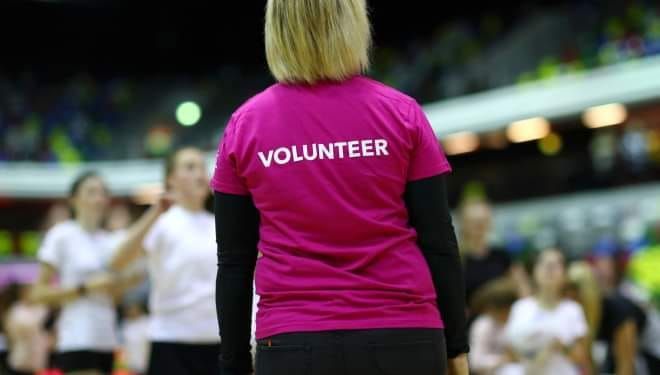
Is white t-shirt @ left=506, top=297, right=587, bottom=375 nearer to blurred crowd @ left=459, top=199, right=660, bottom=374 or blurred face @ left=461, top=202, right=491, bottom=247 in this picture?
blurred crowd @ left=459, top=199, right=660, bottom=374

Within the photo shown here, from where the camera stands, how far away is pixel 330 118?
204 centimetres

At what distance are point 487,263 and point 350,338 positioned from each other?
13.9 ft

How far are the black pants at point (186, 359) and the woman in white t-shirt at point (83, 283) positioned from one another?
115 centimetres

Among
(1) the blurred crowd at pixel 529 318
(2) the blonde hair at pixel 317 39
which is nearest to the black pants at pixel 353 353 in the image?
(2) the blonde hair at pixel 317 39

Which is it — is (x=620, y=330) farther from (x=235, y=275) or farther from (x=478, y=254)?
(x=235, y=275)

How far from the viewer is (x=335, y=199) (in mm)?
1992

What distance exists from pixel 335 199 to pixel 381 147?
0.48 ft

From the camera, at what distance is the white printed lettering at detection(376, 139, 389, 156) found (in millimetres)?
2012

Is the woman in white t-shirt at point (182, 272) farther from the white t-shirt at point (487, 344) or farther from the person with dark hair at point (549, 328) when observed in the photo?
the person with dark hair at point (549, 328)

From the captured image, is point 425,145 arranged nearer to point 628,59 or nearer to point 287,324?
point 287,324

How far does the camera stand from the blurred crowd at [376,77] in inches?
729

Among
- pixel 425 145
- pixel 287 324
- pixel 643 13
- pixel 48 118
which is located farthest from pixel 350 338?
pixel 48 118

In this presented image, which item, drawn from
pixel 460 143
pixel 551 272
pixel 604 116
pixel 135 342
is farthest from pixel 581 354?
pixel 460 143

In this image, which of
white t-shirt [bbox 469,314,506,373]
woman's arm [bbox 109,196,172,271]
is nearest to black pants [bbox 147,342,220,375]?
woman's arm [bbox 109,196,172,271]
